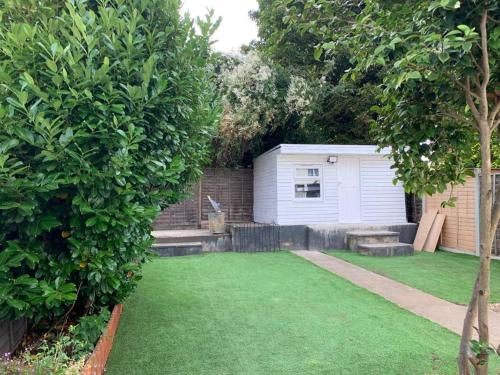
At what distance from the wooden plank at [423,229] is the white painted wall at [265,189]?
3924 mm

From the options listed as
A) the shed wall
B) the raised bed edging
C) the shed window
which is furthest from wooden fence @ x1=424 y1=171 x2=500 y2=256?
the raised bed edging

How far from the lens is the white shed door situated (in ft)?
35.6

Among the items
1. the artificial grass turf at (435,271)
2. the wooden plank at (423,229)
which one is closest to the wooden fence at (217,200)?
the artificial grass turf at (435,271)

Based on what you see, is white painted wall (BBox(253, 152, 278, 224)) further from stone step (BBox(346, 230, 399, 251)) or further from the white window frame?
stone step (BBox(346, 230, 399, 251))

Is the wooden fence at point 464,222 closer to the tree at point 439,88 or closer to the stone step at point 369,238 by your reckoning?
the stone step at point 369,238

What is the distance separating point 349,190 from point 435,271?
13.7ft

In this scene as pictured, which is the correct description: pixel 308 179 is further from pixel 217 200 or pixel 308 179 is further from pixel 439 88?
pixel 439 88

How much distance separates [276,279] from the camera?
6.38 meters

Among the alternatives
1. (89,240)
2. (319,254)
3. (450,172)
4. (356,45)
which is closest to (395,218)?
(319,254)

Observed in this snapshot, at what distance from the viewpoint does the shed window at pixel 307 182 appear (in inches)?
419

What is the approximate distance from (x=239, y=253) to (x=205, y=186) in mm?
3795

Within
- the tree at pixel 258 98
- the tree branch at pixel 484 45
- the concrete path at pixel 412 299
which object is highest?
the tree at pixel 258 98

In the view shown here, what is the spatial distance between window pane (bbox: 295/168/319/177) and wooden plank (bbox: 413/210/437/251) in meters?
3.21

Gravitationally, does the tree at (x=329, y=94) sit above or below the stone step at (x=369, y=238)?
above
